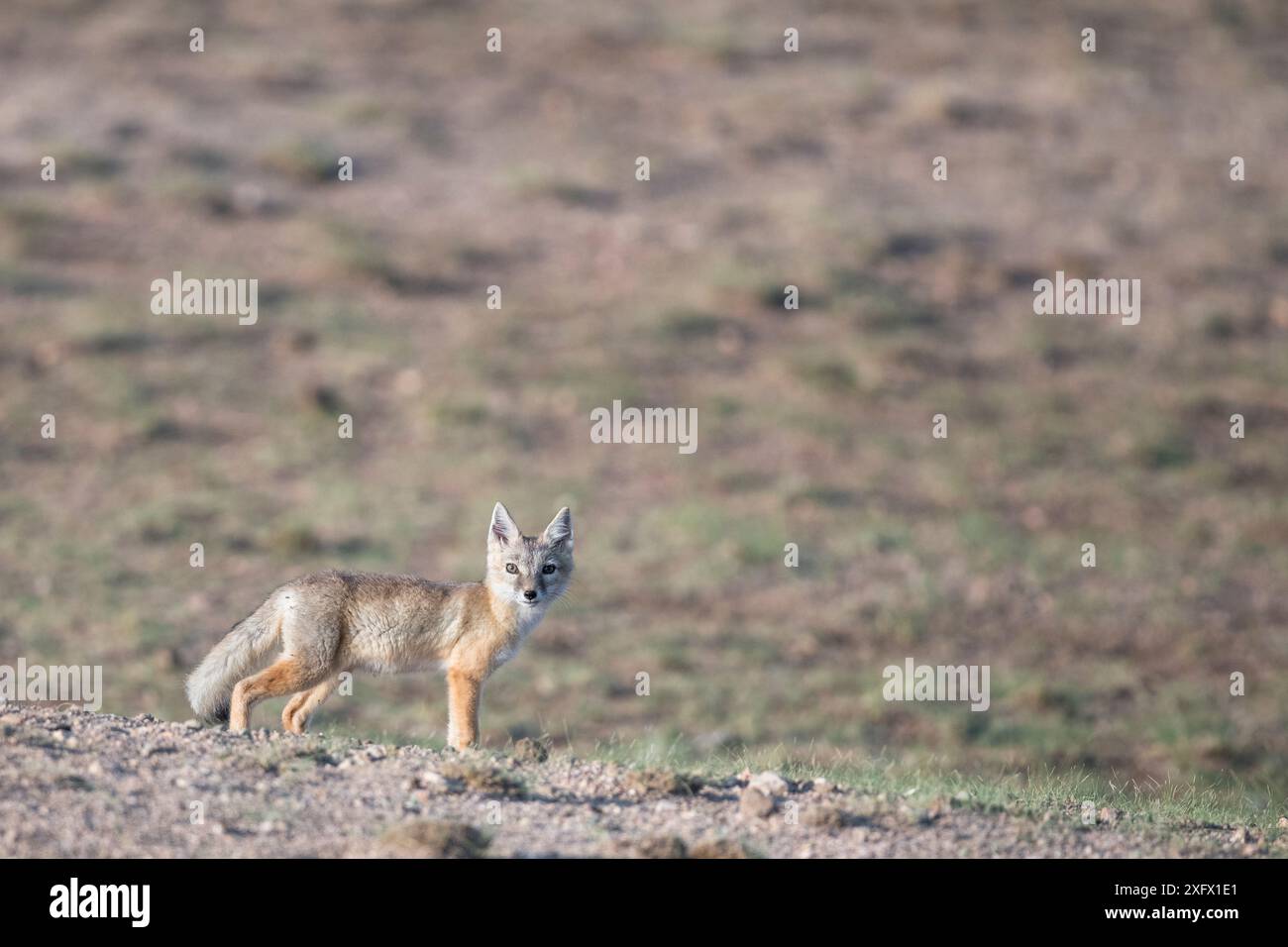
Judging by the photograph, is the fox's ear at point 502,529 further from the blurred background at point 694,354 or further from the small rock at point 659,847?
the small rock at point 659,847

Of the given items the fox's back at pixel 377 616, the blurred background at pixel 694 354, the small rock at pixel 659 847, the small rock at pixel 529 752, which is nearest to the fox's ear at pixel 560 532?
the fox's back at pixel 377 616

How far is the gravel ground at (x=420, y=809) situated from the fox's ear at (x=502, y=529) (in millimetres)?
1350

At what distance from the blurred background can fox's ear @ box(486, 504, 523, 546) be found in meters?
1.65

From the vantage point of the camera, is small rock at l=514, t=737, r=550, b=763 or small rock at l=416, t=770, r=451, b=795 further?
small rock at l=514, t=737, r=550, b=763

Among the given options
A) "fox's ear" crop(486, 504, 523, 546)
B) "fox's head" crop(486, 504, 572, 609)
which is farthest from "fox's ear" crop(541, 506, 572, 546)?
"fox's ear" crop(486, 504, 523, 546)

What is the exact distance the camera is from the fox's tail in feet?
28.1

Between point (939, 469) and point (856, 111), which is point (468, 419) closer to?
point (939, 469)

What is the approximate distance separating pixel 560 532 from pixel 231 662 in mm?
2068

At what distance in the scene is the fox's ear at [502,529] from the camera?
9148 millimetres

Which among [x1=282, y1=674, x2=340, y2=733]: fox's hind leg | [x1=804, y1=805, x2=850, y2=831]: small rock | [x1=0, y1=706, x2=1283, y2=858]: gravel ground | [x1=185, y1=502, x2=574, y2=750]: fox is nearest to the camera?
[x1=0, y1=706, x2=1283, y2=858]: gravel ground

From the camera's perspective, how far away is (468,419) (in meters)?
22.6

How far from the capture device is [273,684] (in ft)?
27.1

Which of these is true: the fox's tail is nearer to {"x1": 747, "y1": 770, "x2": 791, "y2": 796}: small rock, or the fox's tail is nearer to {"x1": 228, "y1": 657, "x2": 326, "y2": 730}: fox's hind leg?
{"x1": 228, "y1": 657, "x2": 326, "y2": 730}: fox's hind leg

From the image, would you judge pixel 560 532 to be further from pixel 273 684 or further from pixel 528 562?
pixel 273 684
